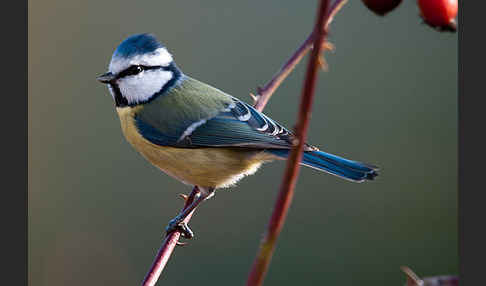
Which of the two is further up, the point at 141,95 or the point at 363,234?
the point at 141,95

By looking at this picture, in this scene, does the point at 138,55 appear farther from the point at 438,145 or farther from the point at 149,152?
the point at 438,145

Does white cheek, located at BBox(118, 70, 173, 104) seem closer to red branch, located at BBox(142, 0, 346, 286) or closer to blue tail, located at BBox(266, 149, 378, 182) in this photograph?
blue tail, located at BBox(266, 149, 378, 182)

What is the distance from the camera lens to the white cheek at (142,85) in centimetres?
172

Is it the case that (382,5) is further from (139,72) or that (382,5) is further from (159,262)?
(139,72)

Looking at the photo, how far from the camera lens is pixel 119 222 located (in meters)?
2.61

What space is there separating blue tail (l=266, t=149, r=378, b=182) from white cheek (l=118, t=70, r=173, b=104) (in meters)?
0.45

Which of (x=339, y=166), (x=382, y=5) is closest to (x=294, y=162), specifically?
(x=382, y=5)

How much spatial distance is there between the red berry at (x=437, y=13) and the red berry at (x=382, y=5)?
0.06 meters

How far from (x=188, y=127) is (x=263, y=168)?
1172 millimetres

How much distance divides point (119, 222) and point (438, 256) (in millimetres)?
1455

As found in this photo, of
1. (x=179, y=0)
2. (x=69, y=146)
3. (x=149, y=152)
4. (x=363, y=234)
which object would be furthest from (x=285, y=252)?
(x=179, y=0)

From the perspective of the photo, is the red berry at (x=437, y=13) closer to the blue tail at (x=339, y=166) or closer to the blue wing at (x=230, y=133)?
the blue tail at (x=339, y=166)

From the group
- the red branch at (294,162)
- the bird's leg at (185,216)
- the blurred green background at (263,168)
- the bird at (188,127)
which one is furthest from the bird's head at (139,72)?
the red branch at (294,162)

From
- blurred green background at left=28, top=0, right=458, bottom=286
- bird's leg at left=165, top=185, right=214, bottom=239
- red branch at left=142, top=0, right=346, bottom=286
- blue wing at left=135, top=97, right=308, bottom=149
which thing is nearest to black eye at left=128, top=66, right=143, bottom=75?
blue wing at left=135, top=97, right=308, bottom=149
